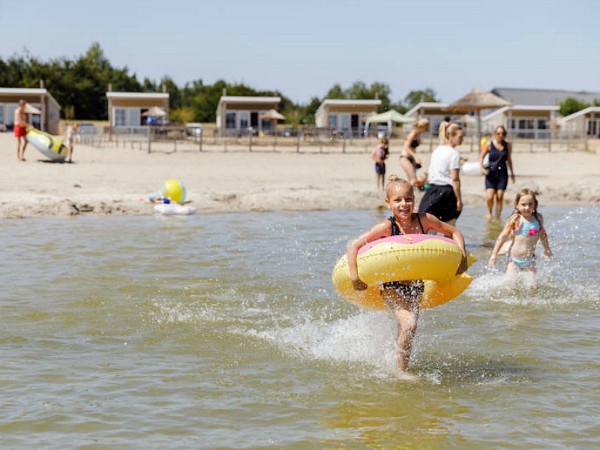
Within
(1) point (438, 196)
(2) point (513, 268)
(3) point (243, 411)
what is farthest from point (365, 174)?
(3) point (243, 411)

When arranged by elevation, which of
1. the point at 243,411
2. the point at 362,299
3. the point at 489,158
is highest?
the point at 489,158

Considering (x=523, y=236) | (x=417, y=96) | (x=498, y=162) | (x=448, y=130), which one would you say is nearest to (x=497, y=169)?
(x=498, y=162)

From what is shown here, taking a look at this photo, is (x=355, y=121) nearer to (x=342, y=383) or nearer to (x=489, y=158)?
(x=489, y=158)

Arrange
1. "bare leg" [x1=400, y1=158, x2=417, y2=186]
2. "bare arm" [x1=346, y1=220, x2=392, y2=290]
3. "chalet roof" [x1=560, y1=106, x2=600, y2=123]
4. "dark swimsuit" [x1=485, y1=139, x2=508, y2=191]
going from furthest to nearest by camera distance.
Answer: "chalet roof" [x1=560, y1=106, x2=600, y2=123] < "dark swimsuit" [x1=485, y1=139, x2=508, y2=191] < "bare leg" [x1=400, y1=158, x2=417, y2=186] < "bare arm" [x1=346, y1=220, x2=392, y2=290]

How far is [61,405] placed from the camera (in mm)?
4504

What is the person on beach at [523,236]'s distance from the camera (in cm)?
753

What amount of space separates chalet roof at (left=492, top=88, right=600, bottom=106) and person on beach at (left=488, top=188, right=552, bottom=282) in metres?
55.1

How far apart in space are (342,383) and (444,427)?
2.93 feet

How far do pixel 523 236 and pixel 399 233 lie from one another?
2.91 metres

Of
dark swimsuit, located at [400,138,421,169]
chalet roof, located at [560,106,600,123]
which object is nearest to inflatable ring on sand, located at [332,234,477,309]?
dark swimsuit, located at [400,138,421,169]

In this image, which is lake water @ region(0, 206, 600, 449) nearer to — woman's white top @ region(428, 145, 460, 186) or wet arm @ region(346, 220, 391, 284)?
wet arm @ region(346, 220, 391, 284)

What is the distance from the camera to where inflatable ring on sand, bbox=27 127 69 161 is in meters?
20.7

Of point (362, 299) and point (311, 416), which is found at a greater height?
point (362, 299)

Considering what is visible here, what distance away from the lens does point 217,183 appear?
17703mm
